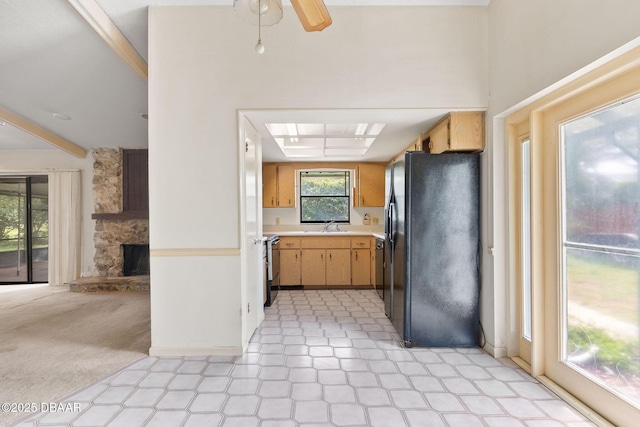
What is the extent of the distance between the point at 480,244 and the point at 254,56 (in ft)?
7.98

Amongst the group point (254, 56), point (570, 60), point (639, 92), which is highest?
point (254, 56)

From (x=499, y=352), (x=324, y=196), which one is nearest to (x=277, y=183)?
(x=324, y=196)

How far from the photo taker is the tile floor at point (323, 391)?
1.74m

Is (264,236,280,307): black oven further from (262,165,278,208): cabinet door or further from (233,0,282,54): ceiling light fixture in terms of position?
(233,0,282,54): ceiling light fixture

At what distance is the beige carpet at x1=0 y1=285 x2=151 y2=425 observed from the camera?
6.97ft

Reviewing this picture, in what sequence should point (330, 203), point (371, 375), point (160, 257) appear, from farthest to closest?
point (330, 203) < point (160, 257) < point (371, 375)

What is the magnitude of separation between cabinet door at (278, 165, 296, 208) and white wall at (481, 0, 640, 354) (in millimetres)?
3142

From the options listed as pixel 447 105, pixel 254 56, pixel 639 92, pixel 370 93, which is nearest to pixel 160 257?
pixel 254 56

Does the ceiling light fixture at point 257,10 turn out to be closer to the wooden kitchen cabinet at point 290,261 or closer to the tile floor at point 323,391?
the tile floor at point 323,391

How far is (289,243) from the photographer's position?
4.77 metres

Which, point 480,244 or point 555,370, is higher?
point 480,244

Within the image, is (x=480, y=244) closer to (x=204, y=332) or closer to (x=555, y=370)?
(x=555, y=370)

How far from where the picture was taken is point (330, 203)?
5473 mm

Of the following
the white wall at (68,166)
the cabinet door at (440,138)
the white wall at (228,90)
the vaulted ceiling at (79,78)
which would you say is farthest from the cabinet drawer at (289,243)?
the white wall at (68,166)
